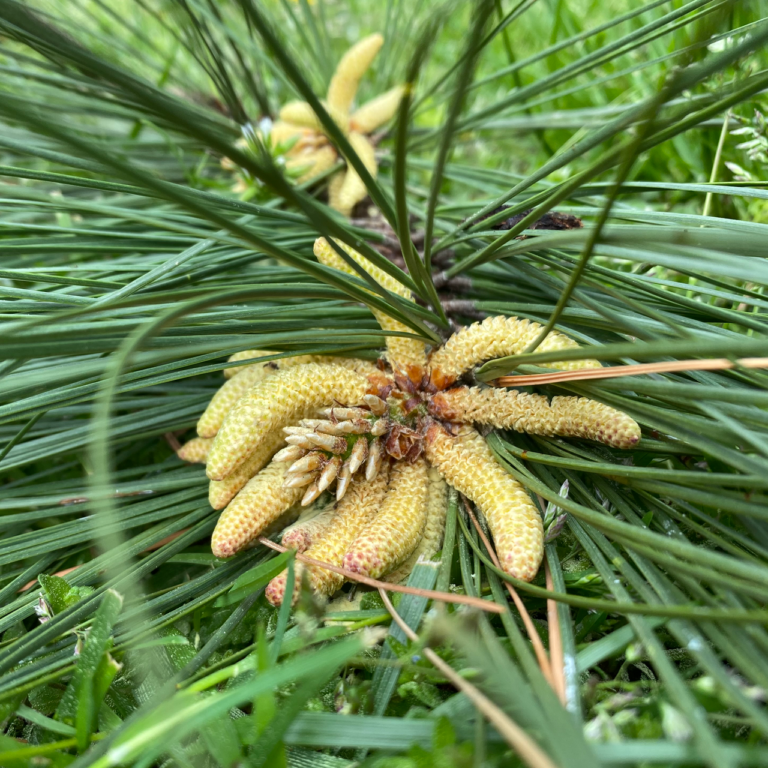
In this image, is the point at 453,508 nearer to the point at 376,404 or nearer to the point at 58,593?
the point at 376,404

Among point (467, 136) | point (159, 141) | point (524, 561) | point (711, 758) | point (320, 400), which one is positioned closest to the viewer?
point (711, 758)

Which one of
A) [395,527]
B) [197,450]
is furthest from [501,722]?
[197,450]

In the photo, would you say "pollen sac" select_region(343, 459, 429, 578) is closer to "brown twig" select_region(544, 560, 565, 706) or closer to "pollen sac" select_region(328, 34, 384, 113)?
"brown twig" select_region(544, 560, 565, 706)

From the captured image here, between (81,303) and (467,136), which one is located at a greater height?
(467,136)

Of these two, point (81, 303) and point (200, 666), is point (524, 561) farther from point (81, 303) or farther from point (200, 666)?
point (81, 303)

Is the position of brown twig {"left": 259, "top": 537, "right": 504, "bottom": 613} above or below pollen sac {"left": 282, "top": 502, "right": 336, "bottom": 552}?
below

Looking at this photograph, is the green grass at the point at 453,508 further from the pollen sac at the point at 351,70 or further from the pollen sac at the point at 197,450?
the pollen sac at the point at 351,70

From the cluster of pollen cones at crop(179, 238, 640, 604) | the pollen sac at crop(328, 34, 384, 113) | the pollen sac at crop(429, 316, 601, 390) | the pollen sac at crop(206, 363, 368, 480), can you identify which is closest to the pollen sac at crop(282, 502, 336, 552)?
the cluster of pollen cones at crop(179, 238, 640, 604)

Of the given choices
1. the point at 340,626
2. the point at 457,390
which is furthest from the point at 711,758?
the point at 457,390
